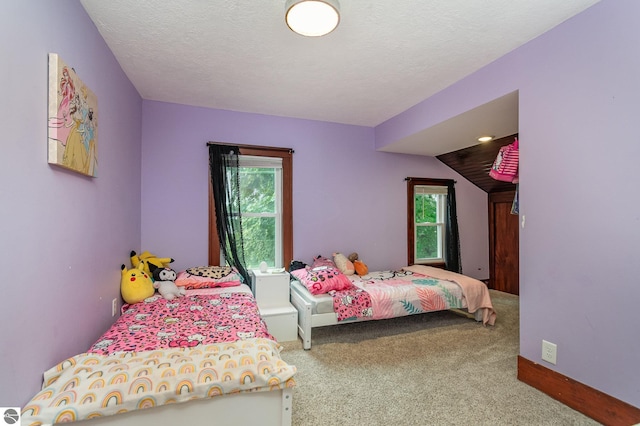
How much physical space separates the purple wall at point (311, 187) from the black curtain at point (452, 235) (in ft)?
0.70

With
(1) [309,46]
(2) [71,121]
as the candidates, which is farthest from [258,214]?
(2) [71,121]

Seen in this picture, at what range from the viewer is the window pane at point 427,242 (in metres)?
4.68

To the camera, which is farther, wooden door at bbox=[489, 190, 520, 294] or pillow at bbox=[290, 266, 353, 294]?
wooden door at bbox=[489, 190, 520, 294]

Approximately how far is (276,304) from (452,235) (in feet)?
10.1

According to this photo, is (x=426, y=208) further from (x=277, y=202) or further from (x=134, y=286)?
(x=134, y=286)

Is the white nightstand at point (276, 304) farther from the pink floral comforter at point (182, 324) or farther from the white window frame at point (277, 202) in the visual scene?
the white window frame at point (277, 202)

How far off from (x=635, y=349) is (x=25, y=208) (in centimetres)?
308

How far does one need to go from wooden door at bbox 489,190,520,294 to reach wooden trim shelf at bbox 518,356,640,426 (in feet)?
9.38

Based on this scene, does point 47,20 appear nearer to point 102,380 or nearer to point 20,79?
point 20,79

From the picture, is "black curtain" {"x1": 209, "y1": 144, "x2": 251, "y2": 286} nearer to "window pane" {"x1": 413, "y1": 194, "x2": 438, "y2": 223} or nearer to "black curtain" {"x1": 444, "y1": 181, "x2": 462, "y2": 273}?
"window pane" {"x1": 413, "y1": 194, "x2": 438, "y2": 223}

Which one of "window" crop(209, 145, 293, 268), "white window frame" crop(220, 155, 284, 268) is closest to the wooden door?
"window" crop(209, 145, 293, 268)

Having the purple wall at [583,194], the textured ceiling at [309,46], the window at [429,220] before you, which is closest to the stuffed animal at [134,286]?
the textured ceiling at [309,46]

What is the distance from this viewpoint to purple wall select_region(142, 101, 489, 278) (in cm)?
324

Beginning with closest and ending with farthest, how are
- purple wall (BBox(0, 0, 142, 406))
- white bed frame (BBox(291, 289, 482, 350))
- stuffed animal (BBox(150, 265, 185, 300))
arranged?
1. purple wall (BBox(0, 0, 142, 406))
2. stuffed animal (BBox(150, 265, 185, 300))
3. white bed frame (BBox(291, 289, 482, 350))
